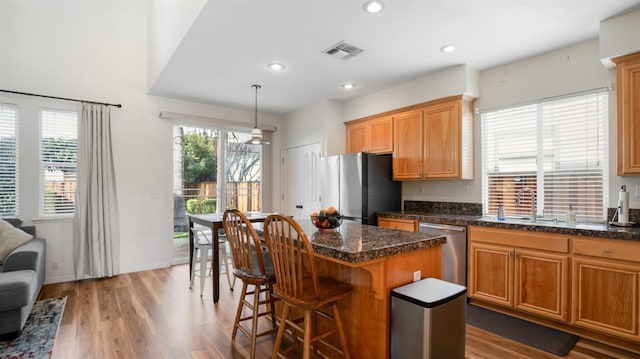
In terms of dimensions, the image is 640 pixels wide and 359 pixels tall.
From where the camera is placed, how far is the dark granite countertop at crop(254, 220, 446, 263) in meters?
1.74

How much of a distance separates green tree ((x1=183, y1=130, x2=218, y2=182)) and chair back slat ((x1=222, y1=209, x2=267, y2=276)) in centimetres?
301

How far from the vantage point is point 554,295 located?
276 cm

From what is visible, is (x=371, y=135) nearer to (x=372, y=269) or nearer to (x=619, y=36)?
(x=619, y=36)

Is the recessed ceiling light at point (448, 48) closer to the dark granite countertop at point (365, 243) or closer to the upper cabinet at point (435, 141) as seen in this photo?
the upper cabinet at point (435, 141)

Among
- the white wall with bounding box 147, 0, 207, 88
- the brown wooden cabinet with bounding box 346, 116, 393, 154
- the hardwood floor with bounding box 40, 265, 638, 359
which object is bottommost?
the hardwood floor with bounding box 40, 265, 638, 359

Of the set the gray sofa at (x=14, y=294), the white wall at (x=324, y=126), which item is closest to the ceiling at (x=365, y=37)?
the white wall at (x=324, y=126)

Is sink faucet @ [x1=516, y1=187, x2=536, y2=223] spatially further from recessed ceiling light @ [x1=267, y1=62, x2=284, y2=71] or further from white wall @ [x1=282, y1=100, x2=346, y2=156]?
recessed ceiling light @ [x1=267, y1=62, x2=284, y2=71]

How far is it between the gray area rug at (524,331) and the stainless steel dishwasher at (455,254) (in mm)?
342

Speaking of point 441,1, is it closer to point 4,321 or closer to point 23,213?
point 4,321

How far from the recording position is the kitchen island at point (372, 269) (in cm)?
182

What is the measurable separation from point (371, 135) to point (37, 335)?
13.7 ft

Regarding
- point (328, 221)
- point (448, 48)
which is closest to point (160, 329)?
point (328, 221)

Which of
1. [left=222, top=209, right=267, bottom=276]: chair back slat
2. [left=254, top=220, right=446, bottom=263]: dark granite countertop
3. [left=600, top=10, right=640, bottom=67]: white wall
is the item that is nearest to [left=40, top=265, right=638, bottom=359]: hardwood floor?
[left=222, top=209, right=267, bottom=276]: chair back slat

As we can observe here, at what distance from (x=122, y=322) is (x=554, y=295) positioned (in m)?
3.78
